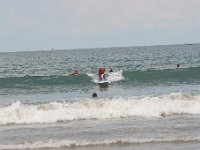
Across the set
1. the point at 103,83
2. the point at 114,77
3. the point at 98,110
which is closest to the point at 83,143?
the point at 98,110

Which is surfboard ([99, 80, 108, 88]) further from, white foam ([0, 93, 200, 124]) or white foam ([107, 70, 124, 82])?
white foam ([0, 93, 200, 124])

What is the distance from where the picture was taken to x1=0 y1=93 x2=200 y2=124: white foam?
18.8 m

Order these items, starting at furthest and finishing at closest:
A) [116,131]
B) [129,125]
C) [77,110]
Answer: [77,110] → [129,125] → [116,131]

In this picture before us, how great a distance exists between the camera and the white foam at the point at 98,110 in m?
18.8

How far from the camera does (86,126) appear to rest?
16781mm

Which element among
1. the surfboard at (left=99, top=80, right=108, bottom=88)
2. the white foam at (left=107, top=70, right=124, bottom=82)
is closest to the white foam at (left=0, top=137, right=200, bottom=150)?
the surfboard at (left=99, top=80, right=108, bottom=88)

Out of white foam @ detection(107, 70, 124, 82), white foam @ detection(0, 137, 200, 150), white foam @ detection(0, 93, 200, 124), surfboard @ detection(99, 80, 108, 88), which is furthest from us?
white foam @ detection(107, 70, 124, 82)

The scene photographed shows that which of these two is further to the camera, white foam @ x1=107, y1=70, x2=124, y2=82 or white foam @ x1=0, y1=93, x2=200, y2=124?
white foam @ x1=107, y1=70, x2=124, y2=82

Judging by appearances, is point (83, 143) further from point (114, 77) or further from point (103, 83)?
point (114, 77)

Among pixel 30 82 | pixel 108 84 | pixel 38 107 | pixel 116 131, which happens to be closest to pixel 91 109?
pixel 38 107

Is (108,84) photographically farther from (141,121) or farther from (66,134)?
(66,134)

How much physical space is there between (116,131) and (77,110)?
431 centimetres

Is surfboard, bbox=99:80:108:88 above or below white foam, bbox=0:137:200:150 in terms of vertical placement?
above

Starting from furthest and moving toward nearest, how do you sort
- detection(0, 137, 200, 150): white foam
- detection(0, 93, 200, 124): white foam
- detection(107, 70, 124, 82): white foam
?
detection(107, 70, 124, 82): white foam → detection(0, 93, 200, 124): white foam → detection(0, 137, 200, 150): white foam
